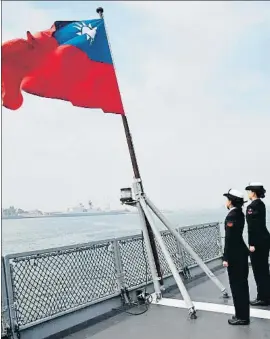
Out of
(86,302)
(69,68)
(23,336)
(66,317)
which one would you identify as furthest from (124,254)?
(69,68)

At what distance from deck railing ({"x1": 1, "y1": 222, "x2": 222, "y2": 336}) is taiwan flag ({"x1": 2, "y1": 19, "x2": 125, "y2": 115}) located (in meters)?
1.69

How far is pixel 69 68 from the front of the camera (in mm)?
4730

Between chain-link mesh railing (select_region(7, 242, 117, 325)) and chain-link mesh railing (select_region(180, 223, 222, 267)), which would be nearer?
chain-link mesh railing (select_region(7, 242, 117, 325))

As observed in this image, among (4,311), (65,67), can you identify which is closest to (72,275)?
(4,311)

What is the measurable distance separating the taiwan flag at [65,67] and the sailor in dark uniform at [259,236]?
77.1 inches

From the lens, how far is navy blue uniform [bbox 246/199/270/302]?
4703 millimetres

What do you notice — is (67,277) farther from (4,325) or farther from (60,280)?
(4,325)

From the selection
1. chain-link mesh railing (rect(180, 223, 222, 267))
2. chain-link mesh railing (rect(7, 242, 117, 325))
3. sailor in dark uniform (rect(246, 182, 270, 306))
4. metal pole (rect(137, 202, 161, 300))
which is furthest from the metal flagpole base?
chain-link mesh railing (rect(180, 223, 222, 267))

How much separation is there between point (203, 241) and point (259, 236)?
2419 millimetres

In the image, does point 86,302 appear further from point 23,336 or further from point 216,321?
point 216,321

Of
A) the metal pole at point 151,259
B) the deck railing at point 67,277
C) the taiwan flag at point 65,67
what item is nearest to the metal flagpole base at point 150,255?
the metal pole at point 151,259

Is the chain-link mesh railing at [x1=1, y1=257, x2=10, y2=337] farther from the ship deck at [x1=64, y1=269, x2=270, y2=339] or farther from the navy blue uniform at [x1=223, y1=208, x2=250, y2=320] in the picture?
the navy blue uniform at [x1=223, y1=208, x2=250, y2=320]

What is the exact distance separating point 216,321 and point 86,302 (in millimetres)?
1498

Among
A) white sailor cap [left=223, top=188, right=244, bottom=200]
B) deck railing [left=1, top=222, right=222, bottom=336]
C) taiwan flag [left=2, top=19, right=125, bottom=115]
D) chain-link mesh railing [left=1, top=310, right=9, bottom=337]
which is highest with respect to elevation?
taiwan flag [left=2, top=19, right=125, bottom=115]
